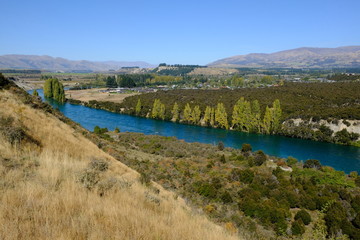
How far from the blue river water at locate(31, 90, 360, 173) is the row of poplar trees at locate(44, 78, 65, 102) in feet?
77.6

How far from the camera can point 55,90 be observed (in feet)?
283

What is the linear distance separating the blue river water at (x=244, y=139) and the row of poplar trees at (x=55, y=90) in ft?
77.6

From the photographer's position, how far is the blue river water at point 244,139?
39938mm

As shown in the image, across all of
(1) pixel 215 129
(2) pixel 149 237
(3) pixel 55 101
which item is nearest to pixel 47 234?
(2) pixel 149 237

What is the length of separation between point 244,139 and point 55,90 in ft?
222

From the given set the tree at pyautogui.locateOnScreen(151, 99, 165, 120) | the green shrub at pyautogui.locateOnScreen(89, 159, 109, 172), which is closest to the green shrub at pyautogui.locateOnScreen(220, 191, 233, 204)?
the green shrub at pyautogui.locateOnScreen(89, 159, 109, 172)

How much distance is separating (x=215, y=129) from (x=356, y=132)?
27.4 m

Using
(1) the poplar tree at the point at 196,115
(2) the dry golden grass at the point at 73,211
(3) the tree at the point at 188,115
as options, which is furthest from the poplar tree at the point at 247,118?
(2) the dry golden grass at the point at 73,211

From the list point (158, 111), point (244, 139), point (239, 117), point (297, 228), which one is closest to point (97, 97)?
point (158, 111)

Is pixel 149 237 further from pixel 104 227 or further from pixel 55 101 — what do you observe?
pixel 55 101

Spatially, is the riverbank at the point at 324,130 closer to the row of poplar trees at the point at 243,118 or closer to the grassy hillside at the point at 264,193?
the row of poplar trees at the point at 243,118

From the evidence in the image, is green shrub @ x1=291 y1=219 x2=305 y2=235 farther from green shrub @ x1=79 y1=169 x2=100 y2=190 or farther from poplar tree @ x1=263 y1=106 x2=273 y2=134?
poplar tree @ x1=263 y1=106 x2=273 y2=134

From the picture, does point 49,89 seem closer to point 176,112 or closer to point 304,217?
point 176,112

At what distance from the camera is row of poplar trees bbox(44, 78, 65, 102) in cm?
8575
